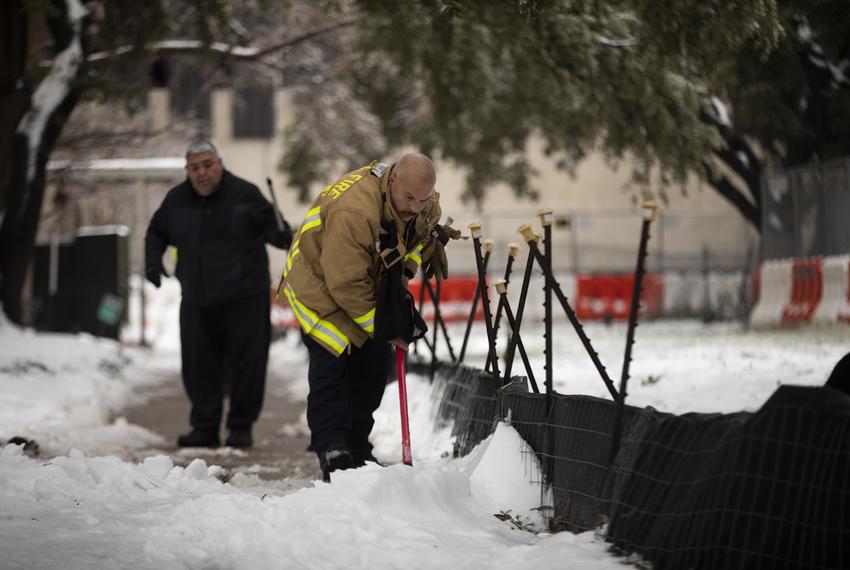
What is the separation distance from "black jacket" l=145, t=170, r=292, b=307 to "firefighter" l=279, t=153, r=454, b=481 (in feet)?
7.40

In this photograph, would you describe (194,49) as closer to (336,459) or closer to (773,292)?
(773,292)

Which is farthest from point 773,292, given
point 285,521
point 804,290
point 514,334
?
point 285,521

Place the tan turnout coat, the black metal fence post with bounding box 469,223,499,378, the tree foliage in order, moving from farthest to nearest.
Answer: the tree foliage → the black metal fence post with bounding box 469,223,499,378 → the tan turnout coat

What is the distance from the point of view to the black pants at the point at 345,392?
6676 millimetres

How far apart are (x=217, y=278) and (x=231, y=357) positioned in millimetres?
560

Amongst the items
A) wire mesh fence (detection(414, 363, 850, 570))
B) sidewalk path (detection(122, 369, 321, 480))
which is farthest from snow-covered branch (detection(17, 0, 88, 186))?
wire mesh fence (detection(414, 363, 850, 570))

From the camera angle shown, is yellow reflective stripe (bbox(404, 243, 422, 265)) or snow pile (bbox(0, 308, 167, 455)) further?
snow pile (bbox(0, 308, 167, 455))

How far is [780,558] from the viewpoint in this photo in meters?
4.60

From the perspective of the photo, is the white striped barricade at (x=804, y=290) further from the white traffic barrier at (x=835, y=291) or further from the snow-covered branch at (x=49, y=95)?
the snow-covered branch at (x=49, y=95)

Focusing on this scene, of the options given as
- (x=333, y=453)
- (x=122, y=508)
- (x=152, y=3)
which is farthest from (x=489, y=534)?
(x=152, y=3)

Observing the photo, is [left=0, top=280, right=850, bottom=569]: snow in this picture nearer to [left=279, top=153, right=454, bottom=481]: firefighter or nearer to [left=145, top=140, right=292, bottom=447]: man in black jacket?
[left=279, top=153, right=454, bottom=481]: firefighter

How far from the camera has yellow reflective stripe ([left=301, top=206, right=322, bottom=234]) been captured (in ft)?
21.2

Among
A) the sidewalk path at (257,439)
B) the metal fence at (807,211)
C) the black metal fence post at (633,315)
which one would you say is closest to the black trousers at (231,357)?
the sidewalk path at (257,439)

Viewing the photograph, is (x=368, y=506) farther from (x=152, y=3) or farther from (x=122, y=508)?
(x=152, y=3)
